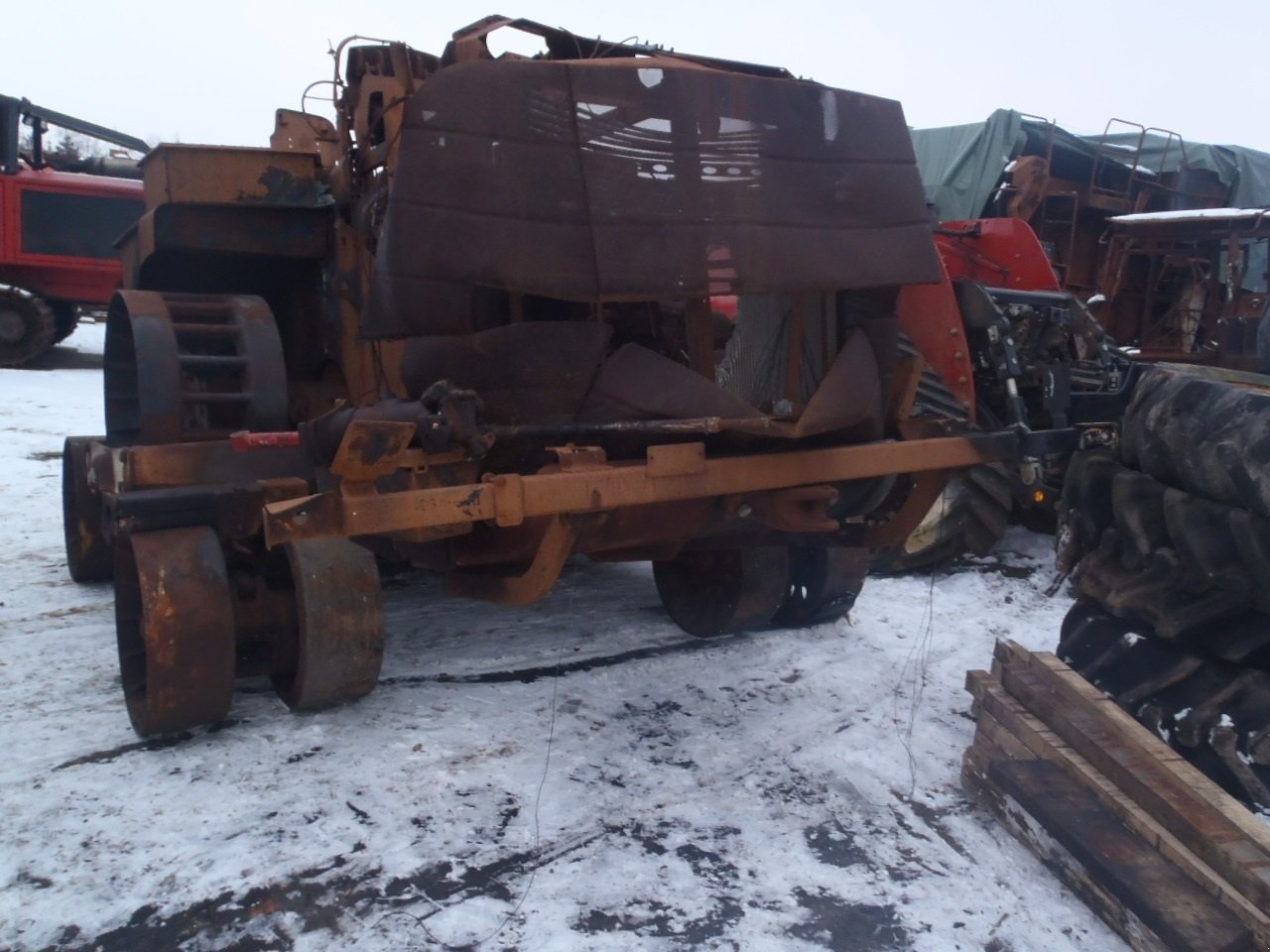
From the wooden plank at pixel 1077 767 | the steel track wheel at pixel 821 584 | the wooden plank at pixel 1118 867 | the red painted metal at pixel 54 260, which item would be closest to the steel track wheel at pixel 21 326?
the red painted metal at pixel 54 260

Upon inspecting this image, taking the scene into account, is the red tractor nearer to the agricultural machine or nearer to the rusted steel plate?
the agricultural machine

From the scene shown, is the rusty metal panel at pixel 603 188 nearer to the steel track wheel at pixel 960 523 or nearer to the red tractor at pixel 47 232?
the steel track wheel at pixel 960 523

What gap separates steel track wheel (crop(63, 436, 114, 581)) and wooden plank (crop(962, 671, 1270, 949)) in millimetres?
4060

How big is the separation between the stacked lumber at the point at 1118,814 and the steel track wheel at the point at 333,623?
2.07m

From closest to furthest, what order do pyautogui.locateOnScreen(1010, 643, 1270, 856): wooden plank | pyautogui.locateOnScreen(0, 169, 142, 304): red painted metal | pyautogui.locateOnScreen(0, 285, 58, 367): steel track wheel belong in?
pyautogui.locateOnScreen(1010, 643, 1270, 856): wooden plank
pyautogui.locateOnScreen(0, 285, 58, 367): steel track wheel
pyautogui.locateOnScreen(0, 169, 142, 304): red painted metal

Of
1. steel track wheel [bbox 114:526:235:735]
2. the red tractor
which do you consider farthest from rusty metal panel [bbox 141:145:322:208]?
the red tractor

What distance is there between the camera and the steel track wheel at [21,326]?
550 inches

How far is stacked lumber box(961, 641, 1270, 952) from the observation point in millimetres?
2660

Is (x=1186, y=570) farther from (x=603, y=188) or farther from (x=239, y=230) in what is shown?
(x=239, y=230)

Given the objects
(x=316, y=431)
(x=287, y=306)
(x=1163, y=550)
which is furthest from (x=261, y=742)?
(x=1163, y=550)

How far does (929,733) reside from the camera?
13.3 feet

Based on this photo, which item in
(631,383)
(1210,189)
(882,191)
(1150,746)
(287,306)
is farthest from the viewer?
(1210,189)

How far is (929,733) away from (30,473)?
6866mm

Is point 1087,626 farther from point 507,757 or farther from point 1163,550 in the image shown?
point 507,757
